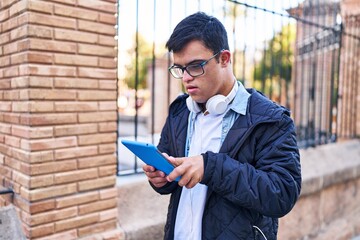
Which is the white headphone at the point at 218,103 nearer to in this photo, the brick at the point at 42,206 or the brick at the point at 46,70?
the brick at the point at 46,70

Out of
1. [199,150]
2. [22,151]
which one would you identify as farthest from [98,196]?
[199,150]

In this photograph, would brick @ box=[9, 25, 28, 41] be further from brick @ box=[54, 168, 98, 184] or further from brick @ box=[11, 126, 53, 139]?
brick @ box=[54, 168, 98, 184]

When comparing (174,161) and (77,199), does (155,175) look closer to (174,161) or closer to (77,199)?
(174,161)

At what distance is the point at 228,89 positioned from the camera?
173 cm

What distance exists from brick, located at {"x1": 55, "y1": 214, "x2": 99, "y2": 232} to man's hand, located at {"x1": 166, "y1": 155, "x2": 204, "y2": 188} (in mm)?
1281

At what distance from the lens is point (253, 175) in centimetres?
149

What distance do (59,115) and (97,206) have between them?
27.0 inches

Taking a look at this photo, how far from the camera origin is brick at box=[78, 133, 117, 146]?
245 cm

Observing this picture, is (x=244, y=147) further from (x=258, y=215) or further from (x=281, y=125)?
(x=258, y=215)

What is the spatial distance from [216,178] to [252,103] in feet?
1.44

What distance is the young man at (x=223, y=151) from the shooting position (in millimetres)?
1474

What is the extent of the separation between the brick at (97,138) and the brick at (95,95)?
0.25 metres

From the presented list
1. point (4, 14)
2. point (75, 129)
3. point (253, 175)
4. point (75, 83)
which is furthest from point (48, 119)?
point (253, 175)

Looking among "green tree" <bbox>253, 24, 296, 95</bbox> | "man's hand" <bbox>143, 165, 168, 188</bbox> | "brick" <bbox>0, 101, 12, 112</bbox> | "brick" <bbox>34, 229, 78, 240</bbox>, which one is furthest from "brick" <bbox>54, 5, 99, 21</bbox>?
"green tree" <bbox>253, 24, 296, 95</bbox>
